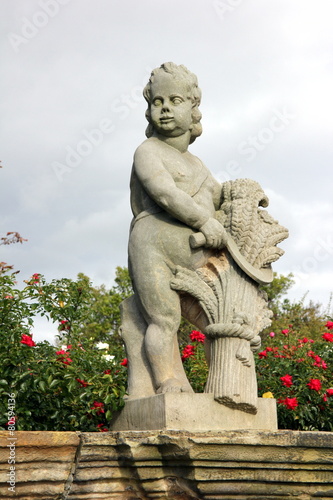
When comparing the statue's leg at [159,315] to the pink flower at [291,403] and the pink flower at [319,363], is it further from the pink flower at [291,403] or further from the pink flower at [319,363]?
the pink flower at [319,363]

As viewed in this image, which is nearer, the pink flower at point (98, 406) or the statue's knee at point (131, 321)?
the statue's knee at point (131, 321)

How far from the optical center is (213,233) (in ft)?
15.0

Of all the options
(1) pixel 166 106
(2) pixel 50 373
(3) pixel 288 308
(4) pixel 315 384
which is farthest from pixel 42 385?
(3) pixel 288 308

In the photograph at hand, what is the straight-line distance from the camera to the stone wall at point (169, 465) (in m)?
3.89

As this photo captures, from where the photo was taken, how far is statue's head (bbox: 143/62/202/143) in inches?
Answer: 192

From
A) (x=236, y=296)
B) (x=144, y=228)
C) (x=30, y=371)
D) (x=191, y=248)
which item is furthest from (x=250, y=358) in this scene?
(x=30, y=371)

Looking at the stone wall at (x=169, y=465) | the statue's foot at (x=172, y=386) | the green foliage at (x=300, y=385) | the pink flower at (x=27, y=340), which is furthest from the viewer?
the green foliage at (x=300, y=385)

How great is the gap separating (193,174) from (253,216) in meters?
0.52

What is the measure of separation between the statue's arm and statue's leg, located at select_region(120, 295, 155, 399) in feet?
2.41

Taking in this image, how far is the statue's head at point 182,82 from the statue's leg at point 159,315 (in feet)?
3.68

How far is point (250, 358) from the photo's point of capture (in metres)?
4.47

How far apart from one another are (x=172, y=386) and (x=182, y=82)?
210cm

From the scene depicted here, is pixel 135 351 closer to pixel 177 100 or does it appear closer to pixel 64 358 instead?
pixel 64 358

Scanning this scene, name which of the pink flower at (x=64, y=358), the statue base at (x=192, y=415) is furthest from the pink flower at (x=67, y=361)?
the statue base at (x=192, y=415)
